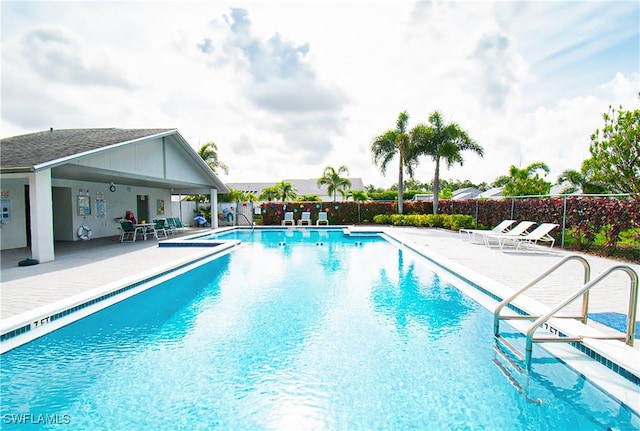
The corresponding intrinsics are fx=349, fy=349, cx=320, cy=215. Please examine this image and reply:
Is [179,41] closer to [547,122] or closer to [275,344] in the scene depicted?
[275,344]

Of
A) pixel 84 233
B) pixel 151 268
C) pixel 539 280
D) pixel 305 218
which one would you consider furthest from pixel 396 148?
pixel 539 280

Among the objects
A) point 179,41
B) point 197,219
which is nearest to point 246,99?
point 179,41

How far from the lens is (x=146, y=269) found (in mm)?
8727

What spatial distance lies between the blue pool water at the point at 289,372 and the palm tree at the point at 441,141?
16929 millimetres

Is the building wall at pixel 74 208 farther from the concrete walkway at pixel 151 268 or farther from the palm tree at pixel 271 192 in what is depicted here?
the palm tree at pixel 271 192

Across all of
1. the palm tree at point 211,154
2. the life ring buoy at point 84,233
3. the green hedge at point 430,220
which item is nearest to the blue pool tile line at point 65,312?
the life ring buoy at point 84,233

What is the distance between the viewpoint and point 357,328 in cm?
552

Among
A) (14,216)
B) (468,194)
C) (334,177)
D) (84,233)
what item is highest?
(334,177)

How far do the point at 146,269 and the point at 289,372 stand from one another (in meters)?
6.08

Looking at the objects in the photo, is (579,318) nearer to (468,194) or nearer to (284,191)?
(284,191)

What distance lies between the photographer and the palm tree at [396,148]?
23.9 m

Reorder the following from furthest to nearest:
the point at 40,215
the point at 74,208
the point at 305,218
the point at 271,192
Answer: the point at 271,192 → the point at 305,218 → the point at 74,208 → the point at 40,215

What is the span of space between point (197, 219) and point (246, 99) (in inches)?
412

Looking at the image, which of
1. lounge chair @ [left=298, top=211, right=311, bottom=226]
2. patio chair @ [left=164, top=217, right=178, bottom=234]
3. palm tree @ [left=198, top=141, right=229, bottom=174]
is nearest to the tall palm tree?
palm tree @ [left=198, top=141, right=229, bottom=174]
